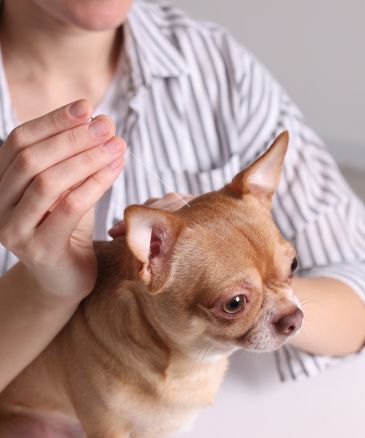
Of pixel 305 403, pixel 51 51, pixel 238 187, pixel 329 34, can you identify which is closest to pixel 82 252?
pixel 238 187

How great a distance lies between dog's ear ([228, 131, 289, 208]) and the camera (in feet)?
2.75

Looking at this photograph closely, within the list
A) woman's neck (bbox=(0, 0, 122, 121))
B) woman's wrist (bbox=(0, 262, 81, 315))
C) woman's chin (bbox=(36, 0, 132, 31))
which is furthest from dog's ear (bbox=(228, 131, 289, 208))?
woman's neck (bbox=(0, 0, 122, 121))

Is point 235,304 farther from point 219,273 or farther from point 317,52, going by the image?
point 317,52

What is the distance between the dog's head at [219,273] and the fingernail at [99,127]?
9cm

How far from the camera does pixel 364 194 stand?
2.21 m

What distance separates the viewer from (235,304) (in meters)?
0.77

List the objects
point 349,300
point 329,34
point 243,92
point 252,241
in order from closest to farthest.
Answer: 1. point 252,241
2. point 349,300
3. point 243,92
4. point 329,34

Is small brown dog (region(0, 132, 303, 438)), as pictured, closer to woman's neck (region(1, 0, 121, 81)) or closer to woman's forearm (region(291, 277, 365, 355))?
woman's forearm (region(291, 277, 365, 355))

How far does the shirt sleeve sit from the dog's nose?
44 cm

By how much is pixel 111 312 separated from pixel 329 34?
147 centimetres

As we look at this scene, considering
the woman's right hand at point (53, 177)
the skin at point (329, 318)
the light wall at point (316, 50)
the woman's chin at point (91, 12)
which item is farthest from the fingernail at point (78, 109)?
the light wall at point (316, 50)

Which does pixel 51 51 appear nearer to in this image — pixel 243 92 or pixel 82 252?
pixel 243 92

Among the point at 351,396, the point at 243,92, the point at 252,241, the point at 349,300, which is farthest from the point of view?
the point at 243,92

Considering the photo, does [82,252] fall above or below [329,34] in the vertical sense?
above
